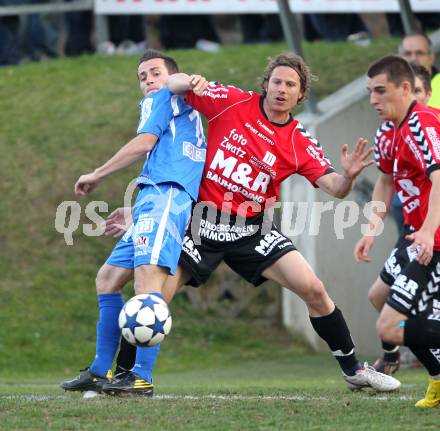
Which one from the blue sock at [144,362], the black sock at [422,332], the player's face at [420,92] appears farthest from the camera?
the player's face at [420,92]

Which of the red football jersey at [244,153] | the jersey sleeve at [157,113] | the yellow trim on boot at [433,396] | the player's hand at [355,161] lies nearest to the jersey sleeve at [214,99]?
the red football jersey at [244,153]

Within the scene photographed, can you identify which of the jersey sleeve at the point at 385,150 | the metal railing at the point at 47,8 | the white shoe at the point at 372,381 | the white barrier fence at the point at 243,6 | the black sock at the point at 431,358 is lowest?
the white shoe at the point at 372,381

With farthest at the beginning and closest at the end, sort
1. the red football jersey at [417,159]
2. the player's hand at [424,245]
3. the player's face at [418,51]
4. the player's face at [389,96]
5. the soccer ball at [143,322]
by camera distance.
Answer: the player's face at [418,51] < the player's face at [389,96] < the soccer ball at [143,322] < the red football jersey at [417,159] < the player's hand at [424,245]

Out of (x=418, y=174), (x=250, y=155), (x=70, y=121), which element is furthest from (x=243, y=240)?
(x=70, y=121)

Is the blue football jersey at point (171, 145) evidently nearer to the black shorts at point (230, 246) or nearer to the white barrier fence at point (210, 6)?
the black shorts at point (230, 246)

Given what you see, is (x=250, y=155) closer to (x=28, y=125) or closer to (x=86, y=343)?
(x=86, y=343)

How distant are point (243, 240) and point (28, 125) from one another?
345 inches

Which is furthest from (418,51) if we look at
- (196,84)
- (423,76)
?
(196,84)

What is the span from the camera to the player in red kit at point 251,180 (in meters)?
8.10

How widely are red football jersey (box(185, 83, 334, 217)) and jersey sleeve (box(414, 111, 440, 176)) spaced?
3.37ft

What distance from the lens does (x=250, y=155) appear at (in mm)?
8141

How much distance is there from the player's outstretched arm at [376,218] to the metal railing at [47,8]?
10465 mm

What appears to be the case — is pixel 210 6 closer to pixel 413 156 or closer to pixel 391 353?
pixel 391 353

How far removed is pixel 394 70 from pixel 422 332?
1649 mm
